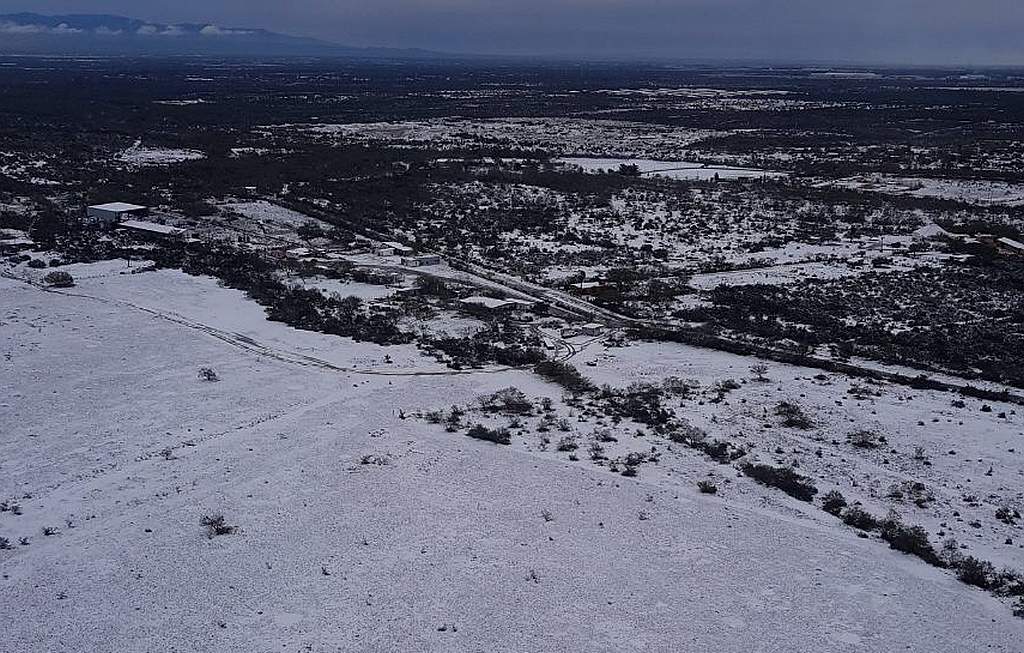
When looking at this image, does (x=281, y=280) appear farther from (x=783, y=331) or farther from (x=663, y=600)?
(x=663, y=600)

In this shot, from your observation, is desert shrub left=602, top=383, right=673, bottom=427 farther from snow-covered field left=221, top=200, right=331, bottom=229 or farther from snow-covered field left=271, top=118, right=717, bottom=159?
snow-covered field left=271, top=118, right=717, bottom=159

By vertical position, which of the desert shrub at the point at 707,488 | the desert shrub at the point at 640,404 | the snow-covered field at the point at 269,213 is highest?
the snow-covered field at the point at 269,213

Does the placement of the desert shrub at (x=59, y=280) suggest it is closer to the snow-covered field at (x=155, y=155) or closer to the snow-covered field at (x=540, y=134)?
the snow-covered field at (x=155, y=155)

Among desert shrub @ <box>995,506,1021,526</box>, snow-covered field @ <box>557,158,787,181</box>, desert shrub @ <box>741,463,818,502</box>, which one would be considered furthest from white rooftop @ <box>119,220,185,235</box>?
desert shrub @ <box>995,506,1021,526</box>

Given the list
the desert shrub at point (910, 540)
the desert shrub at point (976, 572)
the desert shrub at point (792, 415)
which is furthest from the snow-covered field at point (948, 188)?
the desert shrub at point (976, 572)

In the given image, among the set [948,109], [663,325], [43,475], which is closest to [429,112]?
[948,109]

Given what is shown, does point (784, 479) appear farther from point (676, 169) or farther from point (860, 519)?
point (676, 169)
